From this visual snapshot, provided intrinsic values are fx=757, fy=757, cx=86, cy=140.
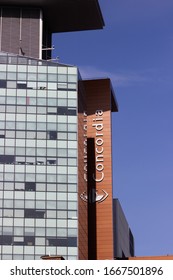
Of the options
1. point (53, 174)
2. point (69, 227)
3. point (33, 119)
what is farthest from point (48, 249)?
point (33, 119)

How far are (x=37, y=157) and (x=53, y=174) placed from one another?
13.0 ft

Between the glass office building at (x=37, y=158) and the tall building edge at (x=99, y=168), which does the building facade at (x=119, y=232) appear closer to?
the tall building edge at (x=99, y=168)

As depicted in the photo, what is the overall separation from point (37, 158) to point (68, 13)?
39746 mm

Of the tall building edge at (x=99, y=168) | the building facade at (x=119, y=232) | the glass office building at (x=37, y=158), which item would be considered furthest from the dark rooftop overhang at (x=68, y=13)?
the building facade at (x=119, y=232)

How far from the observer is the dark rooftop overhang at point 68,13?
146m

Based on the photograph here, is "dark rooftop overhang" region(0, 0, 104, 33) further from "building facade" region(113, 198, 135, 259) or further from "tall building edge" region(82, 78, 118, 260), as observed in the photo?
"building facade" region(113, 198, 135, 259)

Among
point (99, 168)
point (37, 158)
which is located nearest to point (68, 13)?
point (99, 168)

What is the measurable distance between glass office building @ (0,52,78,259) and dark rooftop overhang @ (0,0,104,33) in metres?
17.5

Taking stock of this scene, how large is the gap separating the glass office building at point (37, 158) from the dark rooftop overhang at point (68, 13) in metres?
17.5

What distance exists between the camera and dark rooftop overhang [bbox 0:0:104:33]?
146 meters

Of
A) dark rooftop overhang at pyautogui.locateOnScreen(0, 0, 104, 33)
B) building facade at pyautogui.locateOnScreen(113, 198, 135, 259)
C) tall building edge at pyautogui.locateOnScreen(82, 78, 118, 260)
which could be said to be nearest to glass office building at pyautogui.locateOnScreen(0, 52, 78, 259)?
dark rooftop overhang at pyautogui.locateOnScreen(0, 0, 104, 33)
